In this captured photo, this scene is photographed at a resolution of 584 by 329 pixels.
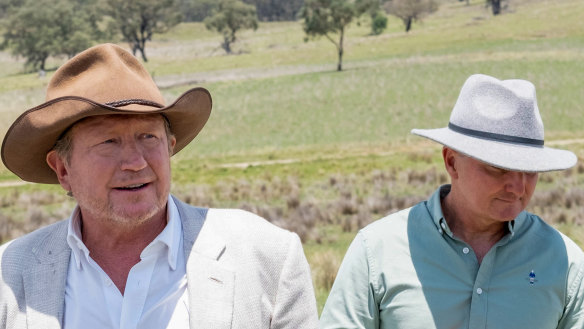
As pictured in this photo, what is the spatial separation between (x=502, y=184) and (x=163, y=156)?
1.34 meters

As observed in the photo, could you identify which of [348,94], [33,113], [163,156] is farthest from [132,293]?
[348,94]

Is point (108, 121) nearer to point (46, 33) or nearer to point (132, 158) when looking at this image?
point (132, 158)

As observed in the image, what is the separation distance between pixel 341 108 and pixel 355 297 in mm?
39122

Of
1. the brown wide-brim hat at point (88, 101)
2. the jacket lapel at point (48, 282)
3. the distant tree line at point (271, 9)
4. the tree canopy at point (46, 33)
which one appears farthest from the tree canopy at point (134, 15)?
the jacket lapel at point (48, 282)

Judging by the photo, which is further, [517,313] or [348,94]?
[348,94]

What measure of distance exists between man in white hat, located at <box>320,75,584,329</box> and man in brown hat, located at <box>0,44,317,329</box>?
455 mm

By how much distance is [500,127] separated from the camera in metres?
3.31

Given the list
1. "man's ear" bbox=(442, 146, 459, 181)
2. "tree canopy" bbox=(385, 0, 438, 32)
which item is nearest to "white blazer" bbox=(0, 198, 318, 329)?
"man's ear" bbox=(442, 146, 459, 181)

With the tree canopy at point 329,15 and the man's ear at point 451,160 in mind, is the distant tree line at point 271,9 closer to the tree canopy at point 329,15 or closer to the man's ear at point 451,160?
the tree canopy at point 329,15

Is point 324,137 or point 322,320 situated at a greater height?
point 322,320

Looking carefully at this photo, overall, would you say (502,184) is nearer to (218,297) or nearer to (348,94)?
(218,297)

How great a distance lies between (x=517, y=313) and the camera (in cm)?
320

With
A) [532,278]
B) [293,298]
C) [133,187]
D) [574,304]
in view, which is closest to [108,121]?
[133,187]

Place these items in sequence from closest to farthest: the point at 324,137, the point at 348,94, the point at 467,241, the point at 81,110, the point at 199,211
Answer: the point at 81,110 < the point at 199,211 < the point at 467,241 < the point at 324,137 < the point at 348,94
